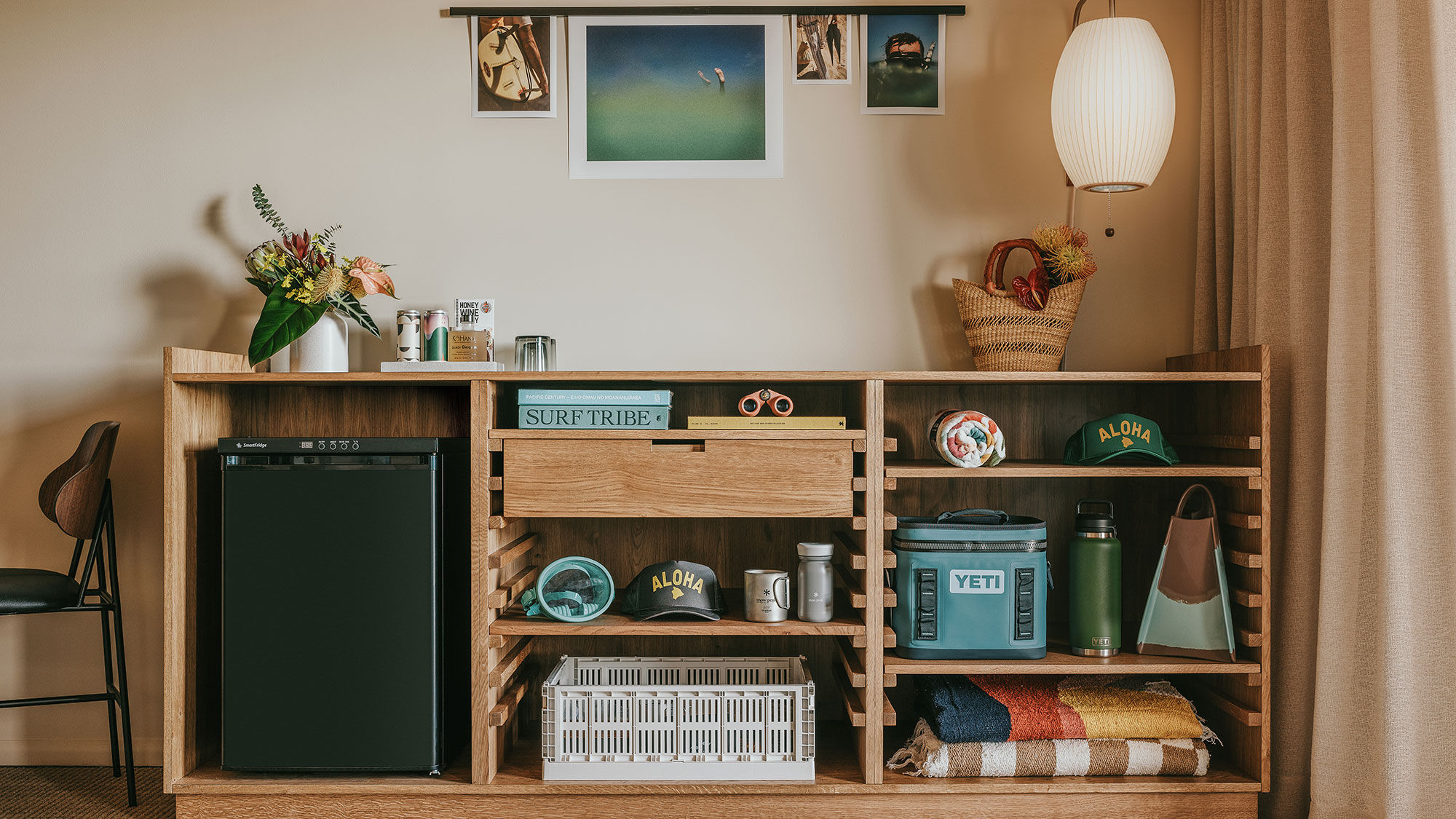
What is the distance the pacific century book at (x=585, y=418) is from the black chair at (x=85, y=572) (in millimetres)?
1101

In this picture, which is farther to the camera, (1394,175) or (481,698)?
(481,698)

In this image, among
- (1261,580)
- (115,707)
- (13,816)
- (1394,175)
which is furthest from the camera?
(115,707)

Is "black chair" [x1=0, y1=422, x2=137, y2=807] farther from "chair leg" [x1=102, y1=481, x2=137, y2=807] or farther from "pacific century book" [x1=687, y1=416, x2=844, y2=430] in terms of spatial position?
"pacific century book" [x1=687, y1=416, x2=844, y2=430]

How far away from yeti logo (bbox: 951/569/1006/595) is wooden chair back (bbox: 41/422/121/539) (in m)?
2.10

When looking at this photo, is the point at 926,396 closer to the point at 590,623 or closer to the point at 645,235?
the point at 645,235

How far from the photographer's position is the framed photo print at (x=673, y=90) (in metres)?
2.22

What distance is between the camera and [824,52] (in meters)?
2.22

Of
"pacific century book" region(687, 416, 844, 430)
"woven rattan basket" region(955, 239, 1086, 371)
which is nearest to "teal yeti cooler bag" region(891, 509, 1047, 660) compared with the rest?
"pacific century book" region(687, 416, 844, 430)

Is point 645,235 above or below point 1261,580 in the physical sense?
above

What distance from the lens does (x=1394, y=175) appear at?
1.53 m

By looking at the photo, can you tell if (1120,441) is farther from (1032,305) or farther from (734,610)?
(734,610)

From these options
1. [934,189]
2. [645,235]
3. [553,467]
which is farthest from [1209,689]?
[645,235]

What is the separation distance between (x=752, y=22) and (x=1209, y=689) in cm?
214

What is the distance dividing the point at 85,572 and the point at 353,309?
904 millimetres
